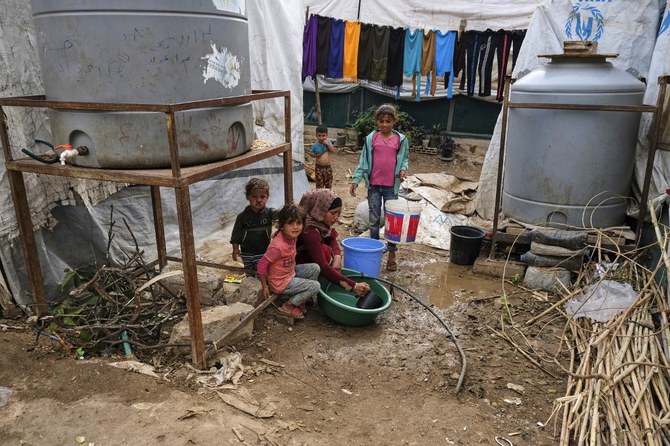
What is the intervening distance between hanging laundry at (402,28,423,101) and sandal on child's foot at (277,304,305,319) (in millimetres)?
7983

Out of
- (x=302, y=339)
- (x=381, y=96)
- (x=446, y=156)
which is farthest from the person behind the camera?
(x=381, y=96)

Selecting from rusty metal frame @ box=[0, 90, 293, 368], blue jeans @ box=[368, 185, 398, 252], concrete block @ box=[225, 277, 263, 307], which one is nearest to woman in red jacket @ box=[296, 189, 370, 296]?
concrete block @ box=[225, 277, 263, 307]

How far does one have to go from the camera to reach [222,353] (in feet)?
11.0

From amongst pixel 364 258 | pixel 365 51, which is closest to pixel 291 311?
pixel 364 258

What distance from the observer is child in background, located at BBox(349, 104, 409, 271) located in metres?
5.05

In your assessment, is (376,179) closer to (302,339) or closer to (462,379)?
(302,339)

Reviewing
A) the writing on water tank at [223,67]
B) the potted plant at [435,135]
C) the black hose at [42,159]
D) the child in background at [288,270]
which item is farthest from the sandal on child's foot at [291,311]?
the potted plant at [435,135]

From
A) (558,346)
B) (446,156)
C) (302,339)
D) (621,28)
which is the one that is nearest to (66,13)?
(302,339)

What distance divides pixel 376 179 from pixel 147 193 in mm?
2405

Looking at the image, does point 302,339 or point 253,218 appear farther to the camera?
point 253,218

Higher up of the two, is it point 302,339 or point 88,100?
point 88,100

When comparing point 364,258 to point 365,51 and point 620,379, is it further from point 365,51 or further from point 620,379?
point 365,51

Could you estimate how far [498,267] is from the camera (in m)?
5.10

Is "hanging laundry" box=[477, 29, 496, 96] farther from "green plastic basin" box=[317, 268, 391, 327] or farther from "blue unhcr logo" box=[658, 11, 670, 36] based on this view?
"green plastic basin" box=[317, 268, 391, 327]
